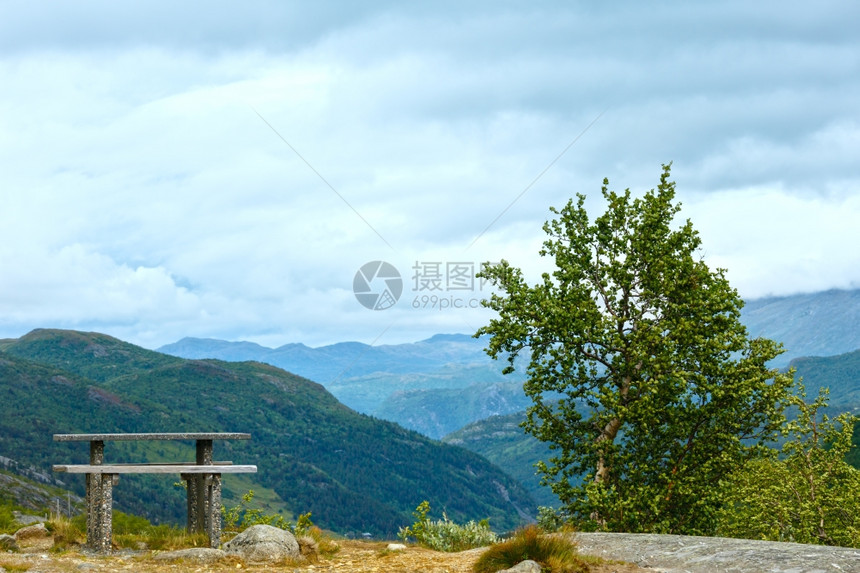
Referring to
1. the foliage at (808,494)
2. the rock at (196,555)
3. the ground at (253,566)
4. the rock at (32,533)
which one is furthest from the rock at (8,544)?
the foliage at (808,494)

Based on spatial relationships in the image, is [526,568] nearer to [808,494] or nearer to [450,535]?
[450,535]

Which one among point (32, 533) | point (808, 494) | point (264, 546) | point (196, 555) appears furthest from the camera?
point (808, 494)

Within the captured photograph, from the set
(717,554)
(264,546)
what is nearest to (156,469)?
(264,546)

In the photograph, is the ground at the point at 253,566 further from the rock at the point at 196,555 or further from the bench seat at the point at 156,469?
the bench seat at the point at 156,469

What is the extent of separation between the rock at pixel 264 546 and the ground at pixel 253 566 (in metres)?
0.37

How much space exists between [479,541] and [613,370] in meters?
7.07

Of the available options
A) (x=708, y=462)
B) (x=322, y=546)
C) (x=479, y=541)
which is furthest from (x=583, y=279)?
(x=322, y=546)

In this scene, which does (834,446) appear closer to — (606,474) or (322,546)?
(606,474)

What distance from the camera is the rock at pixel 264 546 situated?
17312mm

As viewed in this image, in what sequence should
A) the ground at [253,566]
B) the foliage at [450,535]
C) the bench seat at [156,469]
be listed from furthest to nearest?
the foliage at [450,535] < the bench seat at [156,469] < the ground at [253,566]

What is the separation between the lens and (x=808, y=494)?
35.0 metres

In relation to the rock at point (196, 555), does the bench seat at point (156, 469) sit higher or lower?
higher

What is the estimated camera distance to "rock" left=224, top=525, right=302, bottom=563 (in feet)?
56.8

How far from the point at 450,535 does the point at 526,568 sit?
25.0 feet
